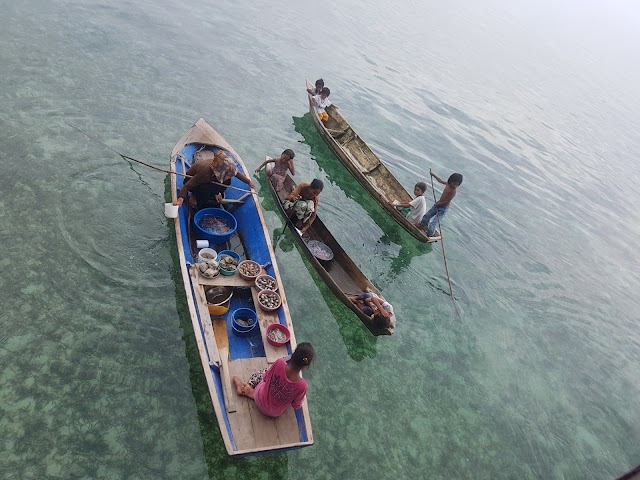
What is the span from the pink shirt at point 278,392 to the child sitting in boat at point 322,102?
11.8 meters

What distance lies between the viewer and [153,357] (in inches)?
278

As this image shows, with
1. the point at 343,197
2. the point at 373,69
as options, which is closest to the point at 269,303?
the point at 343,197

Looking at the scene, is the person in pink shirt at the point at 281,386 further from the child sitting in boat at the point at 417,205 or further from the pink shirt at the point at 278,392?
the child sitting in boat at the point at 417,205

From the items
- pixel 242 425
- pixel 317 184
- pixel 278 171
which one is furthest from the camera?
pixel 278 171

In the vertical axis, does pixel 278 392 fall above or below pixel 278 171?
above

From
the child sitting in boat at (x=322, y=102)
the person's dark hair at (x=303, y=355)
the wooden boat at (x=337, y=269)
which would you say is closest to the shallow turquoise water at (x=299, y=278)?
the wooden boat at (x=337, y=269)

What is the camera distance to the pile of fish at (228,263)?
7759 mm

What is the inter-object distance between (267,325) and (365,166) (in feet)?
28.8

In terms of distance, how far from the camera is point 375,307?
28.3 feet

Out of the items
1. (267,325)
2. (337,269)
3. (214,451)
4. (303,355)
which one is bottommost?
(214,451)

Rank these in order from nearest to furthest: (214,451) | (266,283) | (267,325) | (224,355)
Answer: (214,451)
(224,355)
(267,325)
(266,283)

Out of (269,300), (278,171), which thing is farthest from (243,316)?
(278,171)

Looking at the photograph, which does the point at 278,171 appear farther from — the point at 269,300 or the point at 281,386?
the point at 281,386

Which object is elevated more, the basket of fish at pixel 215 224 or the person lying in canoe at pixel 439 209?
the person lying in canoe at pixel 439 209
